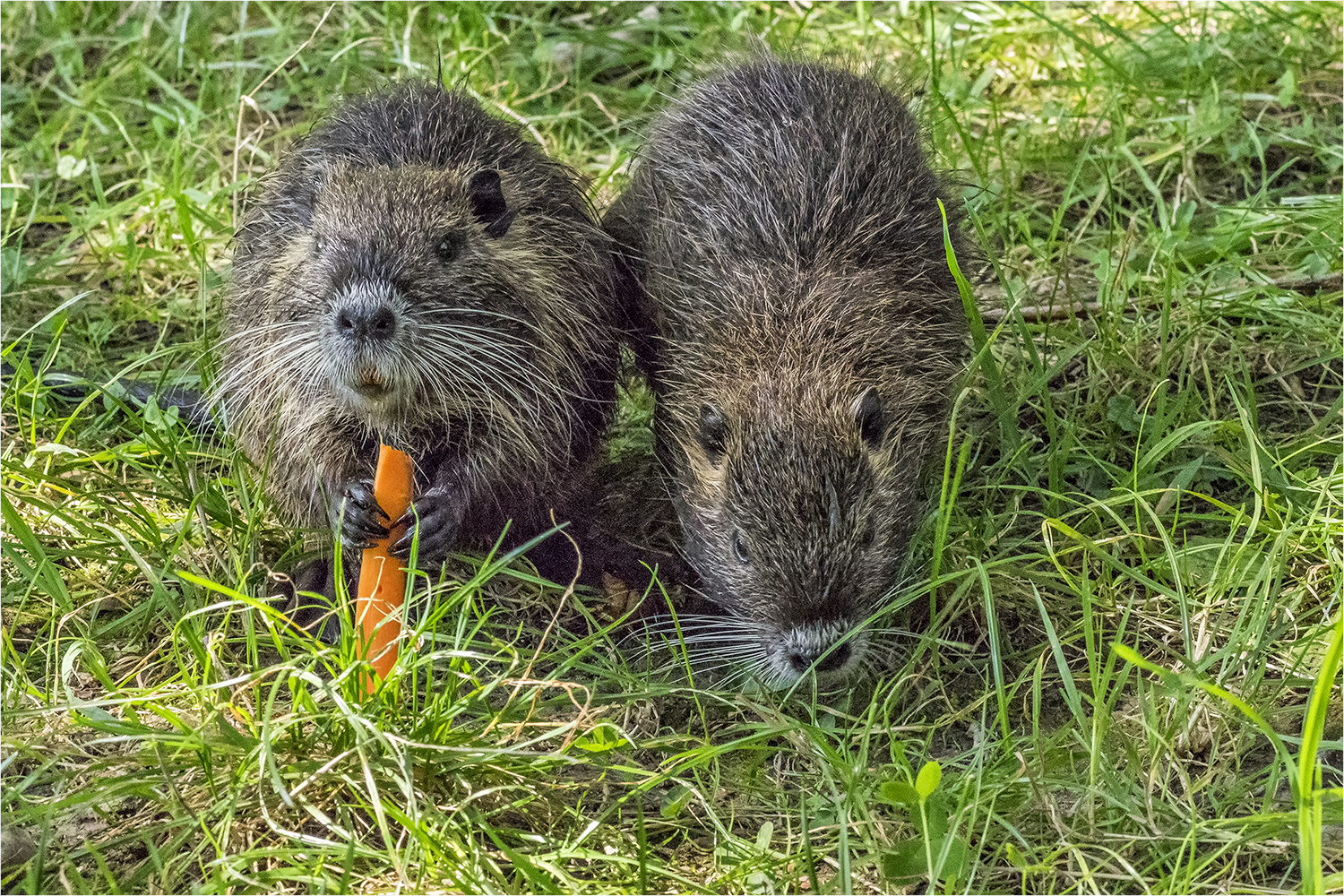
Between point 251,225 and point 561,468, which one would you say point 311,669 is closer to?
point 561,468

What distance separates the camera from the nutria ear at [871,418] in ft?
11.6

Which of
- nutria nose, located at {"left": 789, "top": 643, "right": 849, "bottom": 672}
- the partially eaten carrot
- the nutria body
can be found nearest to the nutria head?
nutria nose, located at {"left": 789, "top": 643, "right": 849, "bottom": 672}

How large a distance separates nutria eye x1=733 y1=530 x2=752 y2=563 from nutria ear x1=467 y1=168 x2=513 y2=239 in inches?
44.0

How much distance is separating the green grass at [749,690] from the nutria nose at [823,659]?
5.2 inches

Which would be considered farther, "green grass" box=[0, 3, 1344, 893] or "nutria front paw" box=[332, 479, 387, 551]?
"nutria front paw" box=[332, 479, 387, 551]

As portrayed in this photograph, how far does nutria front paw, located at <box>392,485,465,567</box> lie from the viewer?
3711 millimetres

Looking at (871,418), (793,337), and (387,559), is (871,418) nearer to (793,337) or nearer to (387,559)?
(793,337)

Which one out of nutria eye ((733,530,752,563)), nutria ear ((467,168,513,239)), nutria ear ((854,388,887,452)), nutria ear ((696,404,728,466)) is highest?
nutria ear ((467,168,513,239))

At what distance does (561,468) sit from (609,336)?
0.43 meters

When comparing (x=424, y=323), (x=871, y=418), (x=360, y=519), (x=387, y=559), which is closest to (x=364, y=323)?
(x=424, y=323)

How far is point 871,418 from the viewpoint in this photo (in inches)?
141

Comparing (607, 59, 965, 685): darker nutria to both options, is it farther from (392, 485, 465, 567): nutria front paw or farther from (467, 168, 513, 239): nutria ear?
(392, 485, 465, 567): nutria front paw

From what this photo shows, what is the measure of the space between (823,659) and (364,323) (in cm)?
141

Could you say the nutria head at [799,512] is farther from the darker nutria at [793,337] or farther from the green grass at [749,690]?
the green grass at [749,690]
